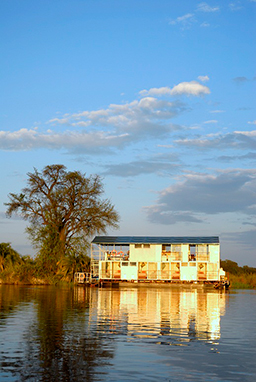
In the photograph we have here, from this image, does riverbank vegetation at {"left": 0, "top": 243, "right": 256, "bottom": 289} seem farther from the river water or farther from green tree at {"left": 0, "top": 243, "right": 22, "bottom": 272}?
the river water

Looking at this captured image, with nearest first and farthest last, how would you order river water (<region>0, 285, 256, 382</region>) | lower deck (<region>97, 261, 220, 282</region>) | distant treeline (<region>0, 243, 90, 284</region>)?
river water (<region>0, 285, 256, 382</region>) < lower deck (<region>97, 261, 220, 282</region>) < distant treeline (<region>0, 243, 90, 284</region>)

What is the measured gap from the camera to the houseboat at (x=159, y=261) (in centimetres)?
6281

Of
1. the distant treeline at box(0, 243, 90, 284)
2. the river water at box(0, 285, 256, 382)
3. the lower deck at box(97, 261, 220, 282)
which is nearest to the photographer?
the river water at box(0, 285, 256, 382)

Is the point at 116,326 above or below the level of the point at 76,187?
below

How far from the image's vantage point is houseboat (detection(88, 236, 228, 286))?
206 ft

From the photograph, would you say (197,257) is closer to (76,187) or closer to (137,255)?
(137,255)

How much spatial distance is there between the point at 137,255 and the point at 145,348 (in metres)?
50.7

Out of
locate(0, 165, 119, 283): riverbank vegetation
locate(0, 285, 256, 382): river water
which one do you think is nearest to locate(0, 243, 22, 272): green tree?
locate(0, 165, 119, 283): riverbank vegetation

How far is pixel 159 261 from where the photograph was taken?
64.4 m

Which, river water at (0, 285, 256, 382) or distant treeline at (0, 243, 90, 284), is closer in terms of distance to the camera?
river water at (0, 285, 256, 382)

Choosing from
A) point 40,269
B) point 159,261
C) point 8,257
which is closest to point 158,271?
point 159,261

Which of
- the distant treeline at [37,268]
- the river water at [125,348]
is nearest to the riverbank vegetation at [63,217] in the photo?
the distant treeline at [37,268]

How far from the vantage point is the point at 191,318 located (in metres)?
23.4

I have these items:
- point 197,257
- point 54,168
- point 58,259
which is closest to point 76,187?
point 54,168
